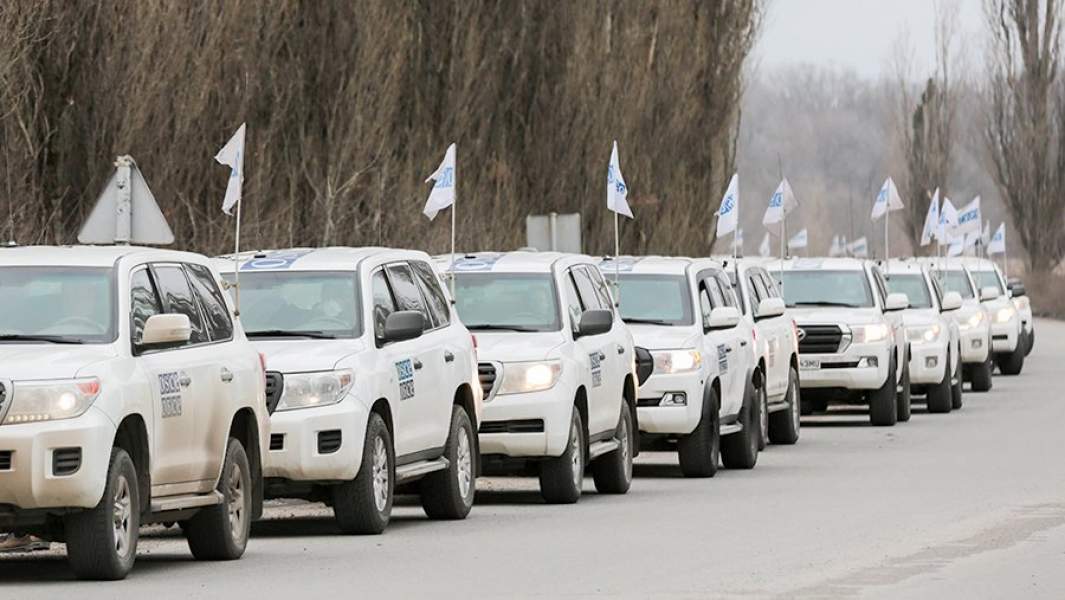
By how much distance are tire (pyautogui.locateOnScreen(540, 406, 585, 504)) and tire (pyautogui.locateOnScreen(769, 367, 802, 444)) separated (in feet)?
26.8

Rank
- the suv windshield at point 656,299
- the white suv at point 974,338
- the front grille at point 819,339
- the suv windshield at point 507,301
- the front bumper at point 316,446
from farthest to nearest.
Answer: the white suv at point 974,338 → the front grille at point 819,339 → the suv windshield at point 656,299 → the suv windshield at point 507,301 → the front bumper at point 316,446

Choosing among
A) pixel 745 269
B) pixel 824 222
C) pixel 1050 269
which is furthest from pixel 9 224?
pixel 824 222

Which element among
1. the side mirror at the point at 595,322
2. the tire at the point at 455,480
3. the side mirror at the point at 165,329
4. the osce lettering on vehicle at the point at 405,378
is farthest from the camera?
the side mirror at the point at 595,322

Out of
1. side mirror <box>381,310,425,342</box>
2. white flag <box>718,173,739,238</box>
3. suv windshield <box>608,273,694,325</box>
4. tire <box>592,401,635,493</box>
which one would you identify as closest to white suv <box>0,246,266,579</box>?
side mirror <box>381,310,425,342</box>

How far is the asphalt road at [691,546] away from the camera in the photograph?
44.4 ft

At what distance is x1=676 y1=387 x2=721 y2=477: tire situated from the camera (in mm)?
22859

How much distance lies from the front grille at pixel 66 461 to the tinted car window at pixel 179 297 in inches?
66.3

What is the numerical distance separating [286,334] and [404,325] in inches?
33.0

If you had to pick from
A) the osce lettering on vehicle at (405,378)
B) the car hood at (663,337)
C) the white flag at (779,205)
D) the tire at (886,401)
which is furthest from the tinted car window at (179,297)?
the white flag at (779,205)

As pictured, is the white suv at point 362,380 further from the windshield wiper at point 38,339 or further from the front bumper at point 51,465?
the front bumper at point 51,465

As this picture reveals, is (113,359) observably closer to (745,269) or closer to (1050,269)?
(745,269)

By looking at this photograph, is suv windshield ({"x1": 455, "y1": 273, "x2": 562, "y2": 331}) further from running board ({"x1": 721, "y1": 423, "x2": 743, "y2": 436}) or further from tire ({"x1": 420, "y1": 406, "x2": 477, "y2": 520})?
running board ({"x1": 721, "y1": 423, "x2": 743, "y2": 436})

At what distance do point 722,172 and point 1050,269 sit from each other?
40994 millimetres

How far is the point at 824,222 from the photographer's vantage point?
185375mm
